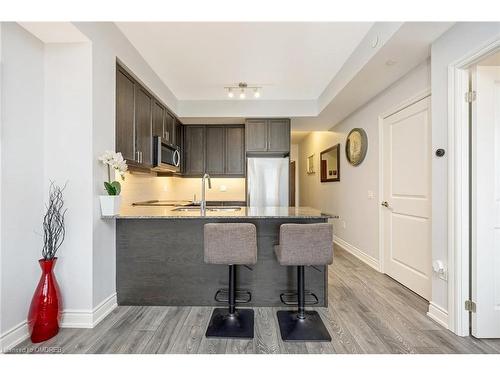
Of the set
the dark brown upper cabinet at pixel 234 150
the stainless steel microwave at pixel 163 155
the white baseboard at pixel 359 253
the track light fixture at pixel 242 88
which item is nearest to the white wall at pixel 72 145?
the stainless steel microwave at pixel 163 155

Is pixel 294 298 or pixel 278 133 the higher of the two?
pixel 278 133

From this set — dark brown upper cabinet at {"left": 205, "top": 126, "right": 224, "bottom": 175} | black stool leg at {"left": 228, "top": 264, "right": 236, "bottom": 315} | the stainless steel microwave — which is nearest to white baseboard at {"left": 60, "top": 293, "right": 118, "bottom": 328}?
black stool leg at {"left": 228, "top": 264, "right": 236, "bottom": 315}

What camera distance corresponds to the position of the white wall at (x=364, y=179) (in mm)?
2801

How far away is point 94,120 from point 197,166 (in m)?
Result: 2.65

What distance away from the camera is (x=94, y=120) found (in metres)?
2.00

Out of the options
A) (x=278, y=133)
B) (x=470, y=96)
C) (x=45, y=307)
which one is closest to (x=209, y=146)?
(x=278, y=133)

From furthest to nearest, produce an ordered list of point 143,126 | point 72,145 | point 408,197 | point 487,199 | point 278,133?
point 278,133, point 143,126, point 408,197, point 72,145, point 487,199

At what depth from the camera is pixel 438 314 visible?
2.08 m

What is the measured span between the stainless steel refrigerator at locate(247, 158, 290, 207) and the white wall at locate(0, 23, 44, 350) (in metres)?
2.89

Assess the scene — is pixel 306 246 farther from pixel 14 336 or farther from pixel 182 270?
pixel 14 336

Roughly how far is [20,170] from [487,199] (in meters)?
3.33
